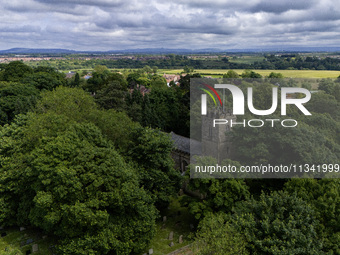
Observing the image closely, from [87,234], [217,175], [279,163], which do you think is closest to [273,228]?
[217,175]

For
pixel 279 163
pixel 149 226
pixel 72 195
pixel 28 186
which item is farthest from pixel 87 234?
pixel 279 163

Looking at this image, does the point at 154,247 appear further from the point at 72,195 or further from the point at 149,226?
the point at 72,195

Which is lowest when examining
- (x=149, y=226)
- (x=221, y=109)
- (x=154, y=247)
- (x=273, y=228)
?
(x=154, y=247)

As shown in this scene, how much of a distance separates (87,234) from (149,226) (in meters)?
5.70

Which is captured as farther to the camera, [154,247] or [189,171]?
[189,171]

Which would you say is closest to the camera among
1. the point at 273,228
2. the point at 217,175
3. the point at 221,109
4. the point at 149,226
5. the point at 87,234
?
the point at 273,228

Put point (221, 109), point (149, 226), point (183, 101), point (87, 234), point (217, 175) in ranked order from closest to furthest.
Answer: point (87, 234)
point (149, 226)
point (217, 175)
point (221, 109)
point (183, 101)

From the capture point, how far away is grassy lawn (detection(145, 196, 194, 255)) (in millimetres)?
27844

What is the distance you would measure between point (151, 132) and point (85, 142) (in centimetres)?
789

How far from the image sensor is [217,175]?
2853 cm

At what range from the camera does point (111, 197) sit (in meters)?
23.9

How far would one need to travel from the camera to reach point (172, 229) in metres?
30.9

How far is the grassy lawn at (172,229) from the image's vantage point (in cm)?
2784

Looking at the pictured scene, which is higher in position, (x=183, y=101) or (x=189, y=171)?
(x=183, y=101)
